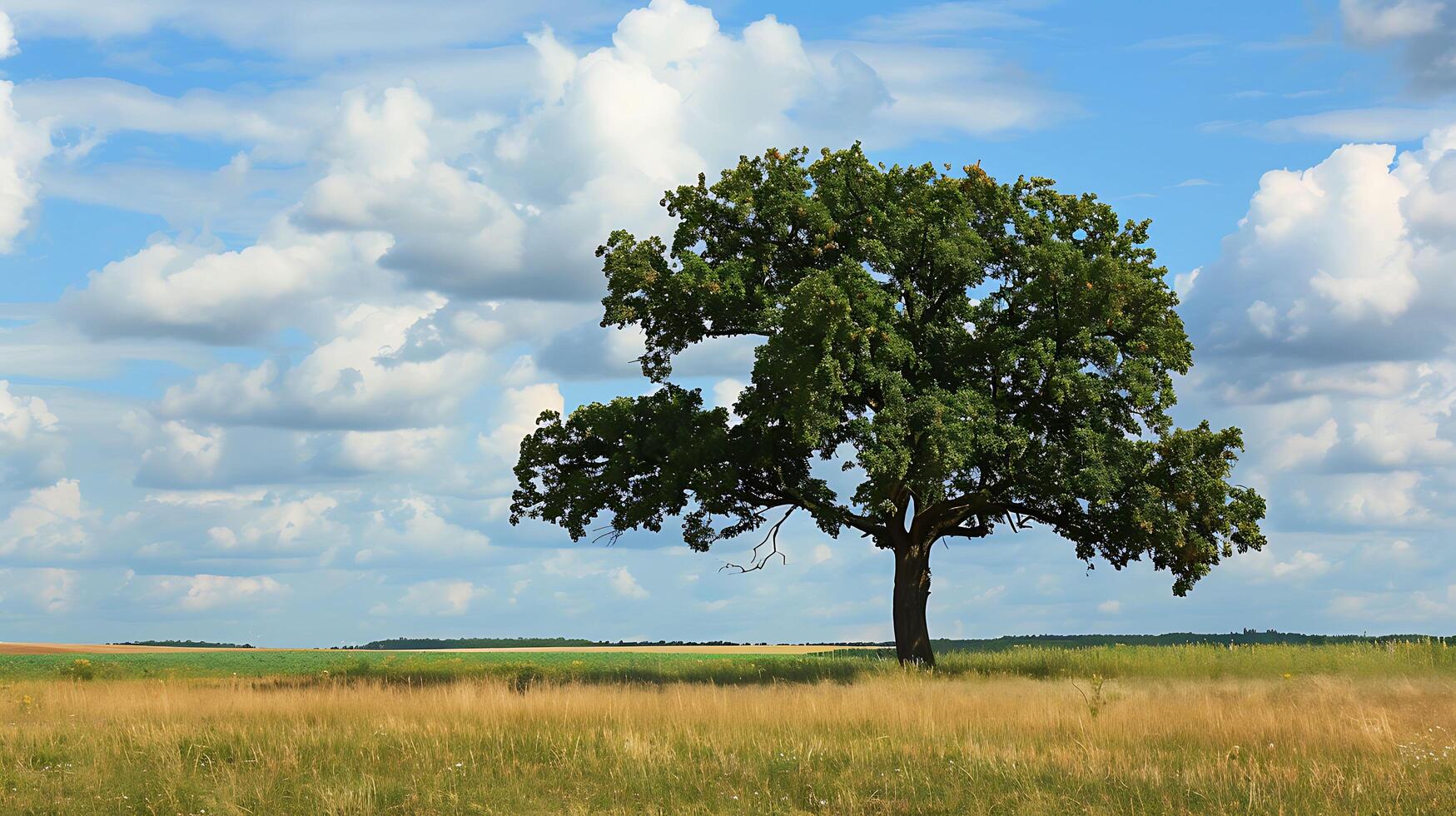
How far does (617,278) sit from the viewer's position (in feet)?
103

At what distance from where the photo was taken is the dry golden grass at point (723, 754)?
12.4 metres

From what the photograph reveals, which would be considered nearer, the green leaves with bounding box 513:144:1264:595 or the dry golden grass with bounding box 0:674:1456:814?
the dry golden grass with bounding box 0:674:1456:814

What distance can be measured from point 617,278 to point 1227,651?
21.6 meters

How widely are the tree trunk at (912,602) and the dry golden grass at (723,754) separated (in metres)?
10.2

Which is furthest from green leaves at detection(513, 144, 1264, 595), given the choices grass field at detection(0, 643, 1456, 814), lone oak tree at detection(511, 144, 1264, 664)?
grass field at detection(0, 643, 1456, 814)

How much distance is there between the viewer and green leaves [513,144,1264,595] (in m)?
27.7

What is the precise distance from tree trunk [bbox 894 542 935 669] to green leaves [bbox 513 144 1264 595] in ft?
1.52

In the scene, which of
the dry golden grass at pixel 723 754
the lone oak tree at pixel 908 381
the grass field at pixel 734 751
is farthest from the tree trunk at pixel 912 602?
the dry golden grass at pixel 723 754

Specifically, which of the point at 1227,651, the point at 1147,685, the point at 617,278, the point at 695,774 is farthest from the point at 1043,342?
the point at 695,774

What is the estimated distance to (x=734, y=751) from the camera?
14883 mm

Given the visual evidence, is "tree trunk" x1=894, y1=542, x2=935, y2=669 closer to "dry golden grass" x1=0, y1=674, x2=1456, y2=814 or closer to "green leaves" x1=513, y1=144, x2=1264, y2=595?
"green leaves" x1=513, y1=144, x2=1264, y2=595

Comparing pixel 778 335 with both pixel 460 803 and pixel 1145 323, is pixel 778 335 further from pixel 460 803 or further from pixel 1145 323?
pixel 460 803

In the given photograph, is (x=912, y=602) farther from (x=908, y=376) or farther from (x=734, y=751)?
(x=734, y=751)

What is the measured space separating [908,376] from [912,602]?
21.4ft
